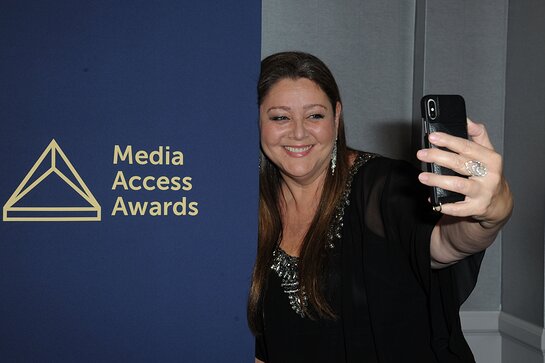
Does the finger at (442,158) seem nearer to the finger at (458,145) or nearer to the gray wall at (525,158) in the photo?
the finger at (458,145)

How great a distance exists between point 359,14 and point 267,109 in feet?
5.15

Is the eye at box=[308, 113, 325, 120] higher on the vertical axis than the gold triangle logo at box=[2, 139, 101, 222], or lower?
higher

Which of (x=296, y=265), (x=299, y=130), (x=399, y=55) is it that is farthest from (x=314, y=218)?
(x=399, y=55)

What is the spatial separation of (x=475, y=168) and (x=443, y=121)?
9cm

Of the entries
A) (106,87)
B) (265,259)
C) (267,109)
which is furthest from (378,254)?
(106,87)

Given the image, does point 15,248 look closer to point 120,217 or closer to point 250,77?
point 120,217

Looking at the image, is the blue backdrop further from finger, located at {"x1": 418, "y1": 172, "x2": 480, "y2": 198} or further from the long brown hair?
the long brown hair

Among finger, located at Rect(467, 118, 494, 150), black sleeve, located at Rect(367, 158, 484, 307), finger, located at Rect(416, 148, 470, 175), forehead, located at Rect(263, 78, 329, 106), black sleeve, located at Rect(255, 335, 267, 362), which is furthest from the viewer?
black sleeve, located at Rect(255, 335, 267, 362)

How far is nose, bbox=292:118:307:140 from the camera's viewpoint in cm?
159

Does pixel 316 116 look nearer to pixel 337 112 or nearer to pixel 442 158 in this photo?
pixel 337 112

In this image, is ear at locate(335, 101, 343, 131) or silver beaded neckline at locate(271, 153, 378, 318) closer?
silver beaded neckline at locate(271, 153, 378, 318)

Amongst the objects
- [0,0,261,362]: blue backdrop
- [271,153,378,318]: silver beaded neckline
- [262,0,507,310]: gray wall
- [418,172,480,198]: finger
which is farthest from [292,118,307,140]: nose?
[262,0,507,310]: gray wall

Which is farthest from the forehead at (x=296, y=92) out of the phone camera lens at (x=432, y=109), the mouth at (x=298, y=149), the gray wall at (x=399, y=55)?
→ the gray wall at (x=399, y=55)

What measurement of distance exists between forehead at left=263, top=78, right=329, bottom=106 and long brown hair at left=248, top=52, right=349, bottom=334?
1 cm
